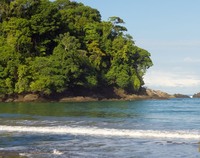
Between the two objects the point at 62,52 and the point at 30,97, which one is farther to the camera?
the point at 62,52

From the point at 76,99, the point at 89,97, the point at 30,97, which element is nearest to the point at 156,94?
the point at 89,97

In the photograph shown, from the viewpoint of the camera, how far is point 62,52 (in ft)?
240

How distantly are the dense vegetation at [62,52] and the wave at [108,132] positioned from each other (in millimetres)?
43448

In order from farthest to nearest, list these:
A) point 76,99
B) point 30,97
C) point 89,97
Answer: point 89,97, point 76,99, point 30,97

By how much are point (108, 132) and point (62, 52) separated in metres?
51.5

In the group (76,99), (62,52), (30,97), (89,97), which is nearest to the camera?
(30,97)

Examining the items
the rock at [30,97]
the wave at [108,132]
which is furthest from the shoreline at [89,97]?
the wave at [108,132]

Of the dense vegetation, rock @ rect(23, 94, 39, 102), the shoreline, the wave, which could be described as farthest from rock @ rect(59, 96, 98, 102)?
the wave

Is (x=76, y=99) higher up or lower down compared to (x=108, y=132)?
higher up

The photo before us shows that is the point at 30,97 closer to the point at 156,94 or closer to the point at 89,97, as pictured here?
the point at 89,97

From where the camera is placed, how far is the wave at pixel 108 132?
21.3 m

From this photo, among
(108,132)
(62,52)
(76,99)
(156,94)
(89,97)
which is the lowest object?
(108,132)

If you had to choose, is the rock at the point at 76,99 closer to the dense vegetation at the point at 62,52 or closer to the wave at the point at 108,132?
the dense vegetation at the point at 62,52

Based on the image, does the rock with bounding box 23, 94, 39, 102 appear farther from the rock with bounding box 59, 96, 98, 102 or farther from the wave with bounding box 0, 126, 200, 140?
the wave with bounding box 0, 126, 200, 140
